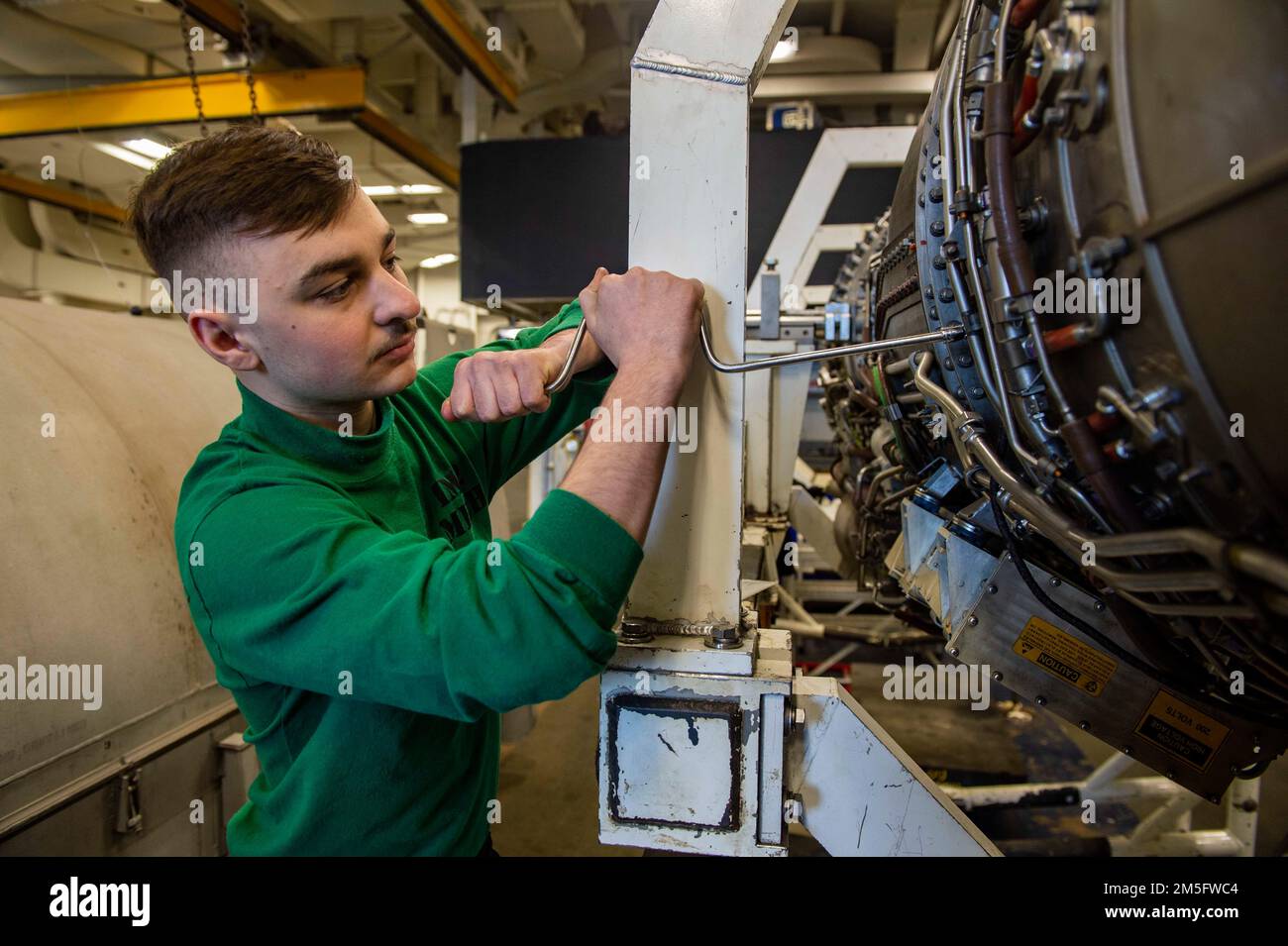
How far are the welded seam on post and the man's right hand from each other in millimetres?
239

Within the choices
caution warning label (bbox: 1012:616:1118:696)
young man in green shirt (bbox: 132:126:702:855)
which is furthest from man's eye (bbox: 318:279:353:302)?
caution warning label (bbox: 1012:616:1118:696)

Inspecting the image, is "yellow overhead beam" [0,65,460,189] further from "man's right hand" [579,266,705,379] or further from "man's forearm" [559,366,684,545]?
"man's forearm" [559,366,684,545]

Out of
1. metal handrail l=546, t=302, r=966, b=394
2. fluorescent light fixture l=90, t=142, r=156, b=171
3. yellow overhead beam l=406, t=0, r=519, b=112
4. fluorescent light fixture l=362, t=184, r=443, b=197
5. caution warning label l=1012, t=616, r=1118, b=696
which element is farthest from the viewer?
fluorescent light fixture l=362, t=184, r=443, b=197

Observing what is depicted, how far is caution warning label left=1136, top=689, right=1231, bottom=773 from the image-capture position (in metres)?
1.01

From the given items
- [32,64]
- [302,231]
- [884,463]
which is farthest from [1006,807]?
[32,64]

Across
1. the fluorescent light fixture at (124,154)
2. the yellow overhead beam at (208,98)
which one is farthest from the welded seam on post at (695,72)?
the fluorescent light fixture at (124,154)

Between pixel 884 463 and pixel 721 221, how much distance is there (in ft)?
3.94

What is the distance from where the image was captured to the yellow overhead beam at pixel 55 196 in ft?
17.8

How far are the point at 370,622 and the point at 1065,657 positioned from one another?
905mm

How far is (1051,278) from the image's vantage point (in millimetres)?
772

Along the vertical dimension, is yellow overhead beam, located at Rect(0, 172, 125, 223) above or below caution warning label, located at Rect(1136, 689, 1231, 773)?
above

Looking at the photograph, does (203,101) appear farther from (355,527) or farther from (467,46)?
(355,527)

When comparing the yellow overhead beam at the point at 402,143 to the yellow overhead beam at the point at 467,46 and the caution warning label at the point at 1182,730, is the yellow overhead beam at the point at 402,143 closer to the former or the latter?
the yellow overhead beam at the point at 467,46

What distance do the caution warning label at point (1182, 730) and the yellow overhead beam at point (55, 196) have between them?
21.5 ft
